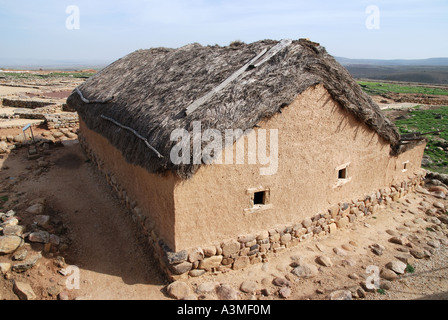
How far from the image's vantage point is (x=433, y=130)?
59.0 feet

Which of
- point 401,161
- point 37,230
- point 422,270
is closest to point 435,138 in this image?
point 401,161

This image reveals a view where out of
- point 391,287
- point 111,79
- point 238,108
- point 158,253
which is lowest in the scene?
point 391,287

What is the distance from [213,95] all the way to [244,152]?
130cm

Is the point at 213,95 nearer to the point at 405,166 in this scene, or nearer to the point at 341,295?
the point at 341,295

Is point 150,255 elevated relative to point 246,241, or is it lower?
lower

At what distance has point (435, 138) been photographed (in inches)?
619

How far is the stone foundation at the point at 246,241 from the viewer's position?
5.29 metres

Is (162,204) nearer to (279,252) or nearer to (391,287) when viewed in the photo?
(279,252)

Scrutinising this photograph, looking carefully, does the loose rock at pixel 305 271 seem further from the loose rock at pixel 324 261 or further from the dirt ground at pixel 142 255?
the loose rock at pixel 324 261

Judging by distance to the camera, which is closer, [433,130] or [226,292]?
[226,292]

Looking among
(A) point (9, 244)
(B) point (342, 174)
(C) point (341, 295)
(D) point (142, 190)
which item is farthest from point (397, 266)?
(A) point (9, 244)

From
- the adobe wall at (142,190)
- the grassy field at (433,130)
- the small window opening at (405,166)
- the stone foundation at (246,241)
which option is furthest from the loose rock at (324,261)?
the grassy field at (433,130)

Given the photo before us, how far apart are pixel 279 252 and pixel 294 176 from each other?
5.46 ft
